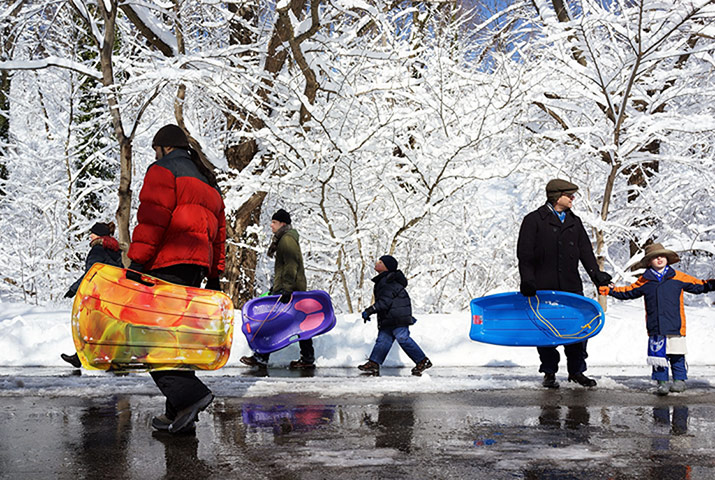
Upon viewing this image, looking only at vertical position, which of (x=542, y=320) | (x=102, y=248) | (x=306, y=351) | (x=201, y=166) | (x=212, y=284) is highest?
(x=201, y=166)

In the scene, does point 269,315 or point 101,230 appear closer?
point 269,315

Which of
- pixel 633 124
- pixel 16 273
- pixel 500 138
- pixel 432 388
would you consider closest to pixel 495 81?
pixel 500 138

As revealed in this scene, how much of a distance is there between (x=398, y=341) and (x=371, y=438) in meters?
3.90

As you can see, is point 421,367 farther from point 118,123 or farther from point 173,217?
point 118,123

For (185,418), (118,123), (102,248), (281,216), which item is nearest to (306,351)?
(281,216)

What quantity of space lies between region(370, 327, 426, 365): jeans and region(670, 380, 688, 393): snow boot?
8.74 feet

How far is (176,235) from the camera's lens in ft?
15.5

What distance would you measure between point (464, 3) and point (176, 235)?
1748cm

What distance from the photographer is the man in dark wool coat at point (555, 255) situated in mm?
6965

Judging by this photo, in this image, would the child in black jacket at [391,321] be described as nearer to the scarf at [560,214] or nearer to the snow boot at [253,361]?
the snow boot at [253,361]

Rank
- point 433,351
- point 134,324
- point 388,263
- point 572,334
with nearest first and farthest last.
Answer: point 134,324, point 572,334, point 388,263, point 433,351

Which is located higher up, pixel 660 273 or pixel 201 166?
pixel 201 166

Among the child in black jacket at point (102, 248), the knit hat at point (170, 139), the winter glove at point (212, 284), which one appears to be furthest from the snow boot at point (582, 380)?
the child in black jacket at point (102, 248)

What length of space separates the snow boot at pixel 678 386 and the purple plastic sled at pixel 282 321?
376cm
